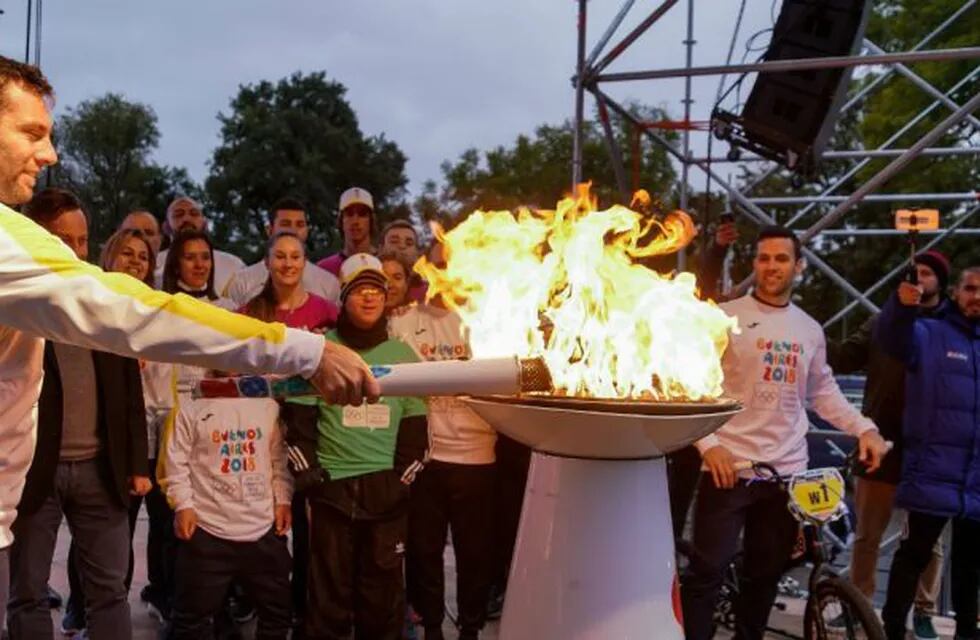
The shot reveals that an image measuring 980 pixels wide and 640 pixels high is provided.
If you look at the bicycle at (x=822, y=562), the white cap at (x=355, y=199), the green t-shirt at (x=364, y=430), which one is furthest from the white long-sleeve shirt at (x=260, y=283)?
the bicycle at (x=822, y=562)

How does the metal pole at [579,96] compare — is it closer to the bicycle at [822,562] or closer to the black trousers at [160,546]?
the bicycle at [822,562]

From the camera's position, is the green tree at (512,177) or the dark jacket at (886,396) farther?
the green tree at (512,177)

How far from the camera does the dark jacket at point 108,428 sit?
3664mm

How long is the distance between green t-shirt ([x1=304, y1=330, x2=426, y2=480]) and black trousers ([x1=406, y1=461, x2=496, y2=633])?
1.50 feet

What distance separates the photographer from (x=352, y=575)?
4367 mm

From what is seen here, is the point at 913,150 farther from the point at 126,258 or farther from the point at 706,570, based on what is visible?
the point at 126,258

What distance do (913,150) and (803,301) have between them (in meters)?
27.6

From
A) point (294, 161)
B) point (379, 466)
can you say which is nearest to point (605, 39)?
point (379, 466)

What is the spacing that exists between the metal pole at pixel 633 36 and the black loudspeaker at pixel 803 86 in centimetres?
136

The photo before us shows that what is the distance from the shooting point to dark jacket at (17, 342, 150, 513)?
3.66 metres

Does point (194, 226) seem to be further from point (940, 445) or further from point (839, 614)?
point (940, 445)

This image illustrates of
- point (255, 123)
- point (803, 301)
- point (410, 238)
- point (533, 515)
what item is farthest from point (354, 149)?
point (533, 515)

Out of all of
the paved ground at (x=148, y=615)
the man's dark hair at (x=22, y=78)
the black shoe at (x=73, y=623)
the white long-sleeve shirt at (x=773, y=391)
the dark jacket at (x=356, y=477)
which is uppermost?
the man's dark hair at (x=22, y=78)

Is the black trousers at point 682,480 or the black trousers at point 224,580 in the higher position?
the black trousers at point 682,480
